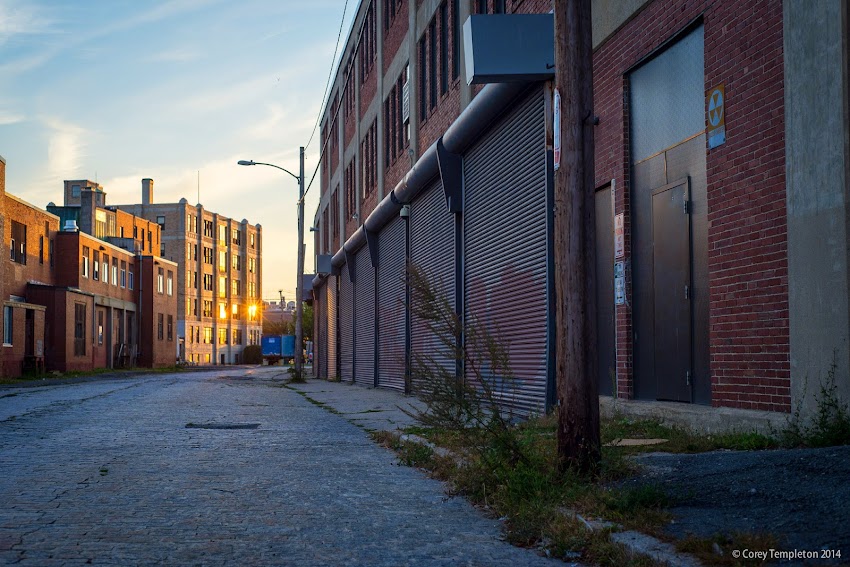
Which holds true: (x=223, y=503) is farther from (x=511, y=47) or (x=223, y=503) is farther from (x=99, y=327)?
(x=99, y=327)

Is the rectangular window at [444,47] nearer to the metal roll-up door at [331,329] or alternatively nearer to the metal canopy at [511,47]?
the metal canopy at [511,47]

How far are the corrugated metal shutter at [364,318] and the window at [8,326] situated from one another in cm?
1930

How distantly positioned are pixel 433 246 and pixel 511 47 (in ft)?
26.6

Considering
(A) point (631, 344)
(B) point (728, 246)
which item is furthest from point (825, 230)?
(A) point (631, 344)

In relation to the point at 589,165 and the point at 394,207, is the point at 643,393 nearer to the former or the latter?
the point at 589,165

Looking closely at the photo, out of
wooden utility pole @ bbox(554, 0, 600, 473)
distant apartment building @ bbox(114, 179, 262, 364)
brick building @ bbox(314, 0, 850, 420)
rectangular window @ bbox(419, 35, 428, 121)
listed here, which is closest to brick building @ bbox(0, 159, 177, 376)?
distant apartment building @ bbox(114, 179, 262, 364)

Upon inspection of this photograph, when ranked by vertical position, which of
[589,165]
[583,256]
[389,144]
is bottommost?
[583,256]

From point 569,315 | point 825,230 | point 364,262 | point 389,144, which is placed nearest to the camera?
point 569,315

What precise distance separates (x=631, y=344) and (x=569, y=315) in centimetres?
452

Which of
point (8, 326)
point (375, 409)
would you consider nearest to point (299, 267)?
point (8, 326)

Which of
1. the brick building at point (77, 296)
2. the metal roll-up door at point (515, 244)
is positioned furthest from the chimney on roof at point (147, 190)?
the metal roll-up door at point (515, 244)

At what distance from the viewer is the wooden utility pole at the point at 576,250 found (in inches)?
253

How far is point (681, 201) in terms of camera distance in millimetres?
9789

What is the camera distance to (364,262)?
3033 centimetres
